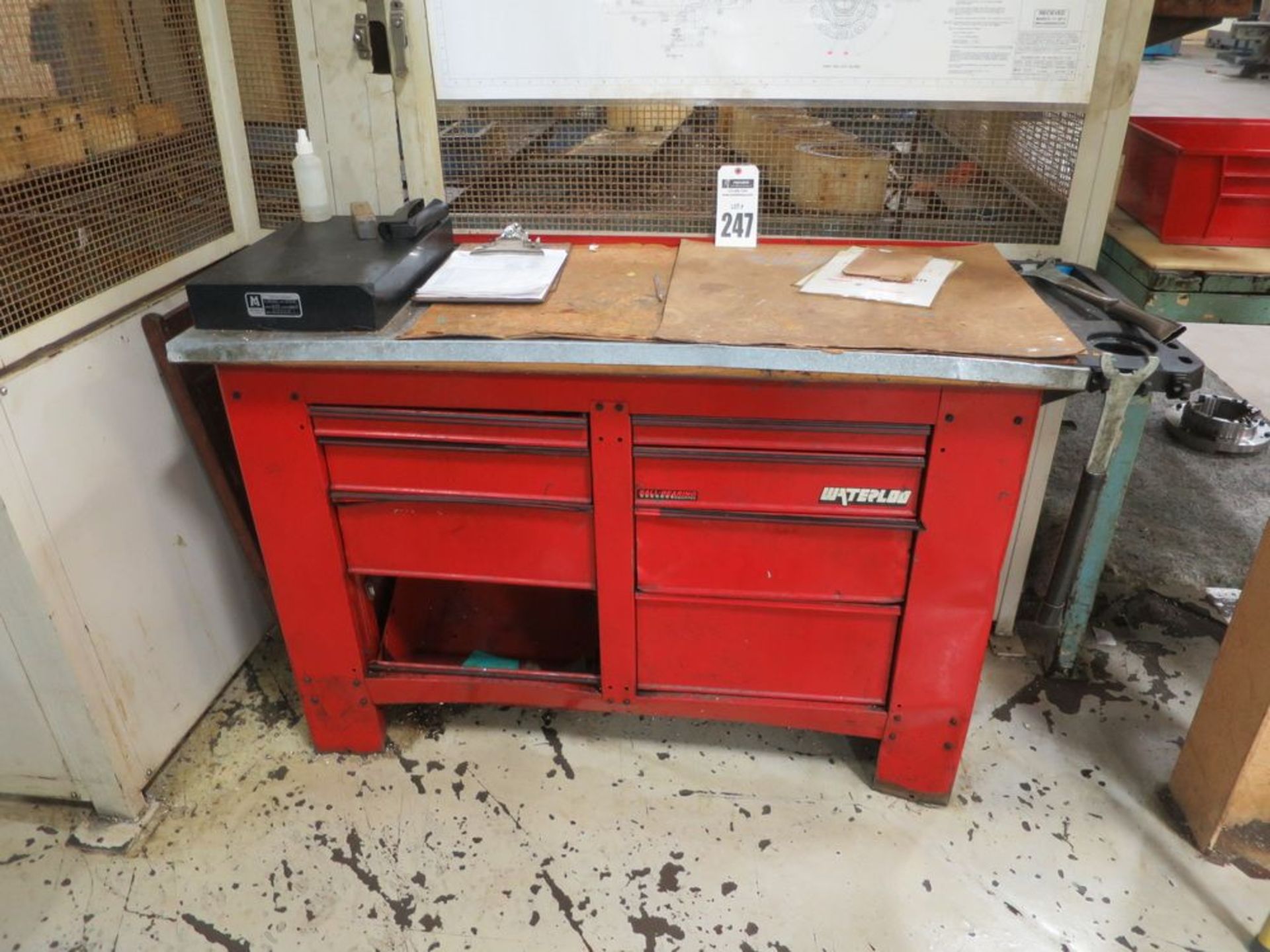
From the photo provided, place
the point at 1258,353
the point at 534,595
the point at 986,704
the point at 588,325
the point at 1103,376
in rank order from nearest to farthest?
the point at 1103,376, the point at 588,325, the point at 986,704, the point at 534,595, the point at 1258,353

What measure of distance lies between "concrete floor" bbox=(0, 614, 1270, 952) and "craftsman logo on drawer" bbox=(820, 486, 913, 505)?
633 mm

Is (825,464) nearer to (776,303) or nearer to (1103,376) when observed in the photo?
(776,303)

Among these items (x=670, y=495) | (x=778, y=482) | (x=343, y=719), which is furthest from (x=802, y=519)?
(x=343, y=719)

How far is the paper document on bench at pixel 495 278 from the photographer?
1.40 m

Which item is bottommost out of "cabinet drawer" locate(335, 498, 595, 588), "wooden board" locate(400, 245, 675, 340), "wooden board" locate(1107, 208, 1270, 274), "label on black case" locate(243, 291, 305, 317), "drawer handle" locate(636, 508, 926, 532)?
"cabinet drawer" locate(335, 498, 595, 588)

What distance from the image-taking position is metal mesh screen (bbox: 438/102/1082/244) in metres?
1.62

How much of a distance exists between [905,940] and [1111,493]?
93 centimetres

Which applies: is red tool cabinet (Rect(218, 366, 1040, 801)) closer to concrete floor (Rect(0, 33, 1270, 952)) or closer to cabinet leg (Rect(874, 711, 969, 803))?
cabinet leg (Rect(874, 711, 969, 803))

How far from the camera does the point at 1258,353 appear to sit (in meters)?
3.77

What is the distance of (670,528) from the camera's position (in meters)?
1.45

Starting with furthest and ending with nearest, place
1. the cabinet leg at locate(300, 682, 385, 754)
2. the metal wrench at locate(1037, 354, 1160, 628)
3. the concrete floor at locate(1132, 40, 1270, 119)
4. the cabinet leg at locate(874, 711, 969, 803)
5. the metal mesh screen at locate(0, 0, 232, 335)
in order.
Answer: the concrete floor at locate(1132, 40, 1270, 119), the cabinet leg at locate(300, 682, 385, 754), the cabinet leg at locate(874, 711, 969, 803), the metal mesh screen at locate(0, 0, 232, 335), the metal wrench at locate(1037, 354, 1160, 628)

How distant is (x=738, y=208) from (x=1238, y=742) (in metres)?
1.26

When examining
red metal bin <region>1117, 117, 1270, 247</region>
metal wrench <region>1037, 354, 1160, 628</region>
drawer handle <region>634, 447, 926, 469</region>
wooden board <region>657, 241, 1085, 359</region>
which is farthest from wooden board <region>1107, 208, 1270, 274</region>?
drawer handle <region>634, 447, 926, 469</region>

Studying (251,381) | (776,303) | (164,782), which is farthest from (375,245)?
(164,782)
